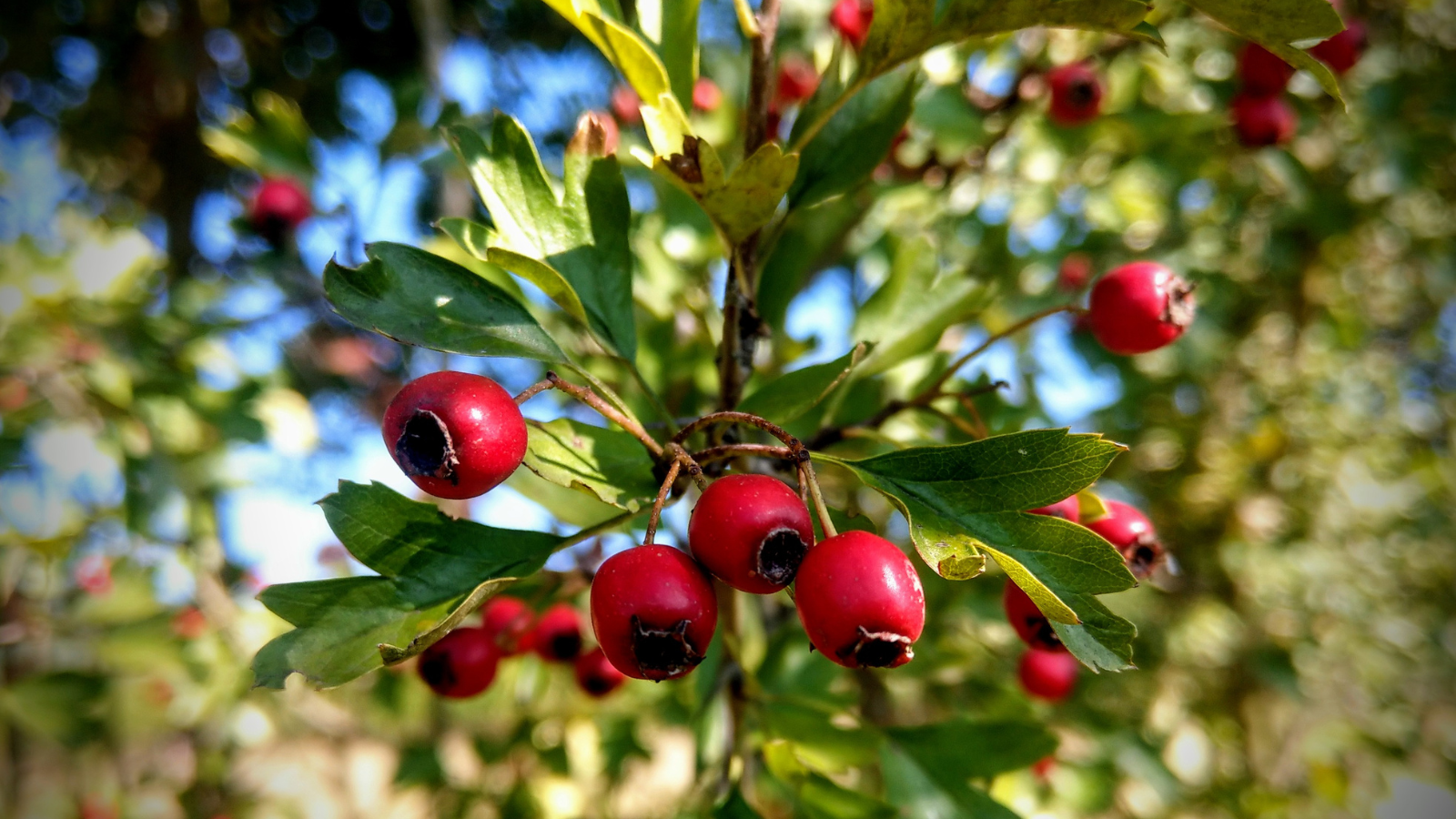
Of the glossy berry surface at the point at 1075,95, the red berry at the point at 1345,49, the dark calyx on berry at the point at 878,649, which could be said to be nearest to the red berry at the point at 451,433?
the dark calyx on berry at the point at 878,649

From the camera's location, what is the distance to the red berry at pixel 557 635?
143 cm

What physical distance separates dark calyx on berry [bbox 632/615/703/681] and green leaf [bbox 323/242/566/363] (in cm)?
33

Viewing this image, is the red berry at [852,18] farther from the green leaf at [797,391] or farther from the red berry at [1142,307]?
the green leaf at [797,391]

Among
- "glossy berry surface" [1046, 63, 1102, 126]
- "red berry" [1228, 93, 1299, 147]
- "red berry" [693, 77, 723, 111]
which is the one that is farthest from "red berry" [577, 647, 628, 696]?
"red berry" [1228, 93, 1299, 147]

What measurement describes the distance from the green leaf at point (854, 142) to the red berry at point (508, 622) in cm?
72

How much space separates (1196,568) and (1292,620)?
51 cm

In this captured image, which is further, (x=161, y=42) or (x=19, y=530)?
(x=161, y=42)

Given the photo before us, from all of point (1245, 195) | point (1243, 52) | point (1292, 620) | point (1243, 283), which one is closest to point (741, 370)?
point (1243, 52)

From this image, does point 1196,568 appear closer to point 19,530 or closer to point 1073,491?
point 1073,491

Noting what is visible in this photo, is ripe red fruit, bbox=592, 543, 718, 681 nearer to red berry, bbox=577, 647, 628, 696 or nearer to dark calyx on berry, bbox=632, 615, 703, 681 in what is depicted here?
dark calyx on berry, bbox=632, 615, 703, 681

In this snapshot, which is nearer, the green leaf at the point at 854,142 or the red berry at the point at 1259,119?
the green leaf at the point at 854,142

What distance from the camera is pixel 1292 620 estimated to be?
130 inches

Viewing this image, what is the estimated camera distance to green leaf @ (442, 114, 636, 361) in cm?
90

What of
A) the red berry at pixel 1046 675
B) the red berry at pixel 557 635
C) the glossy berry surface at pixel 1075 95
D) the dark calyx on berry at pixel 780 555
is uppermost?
the dark calyx on berry at pixel 780 555
